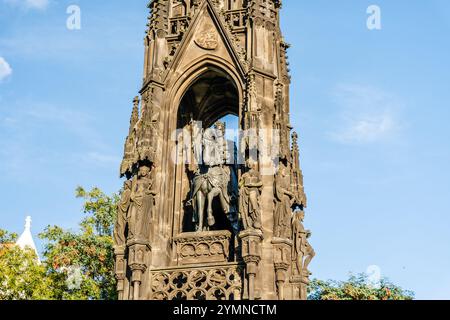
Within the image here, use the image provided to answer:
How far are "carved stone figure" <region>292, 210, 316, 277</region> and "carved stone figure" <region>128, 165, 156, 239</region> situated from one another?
129 inches

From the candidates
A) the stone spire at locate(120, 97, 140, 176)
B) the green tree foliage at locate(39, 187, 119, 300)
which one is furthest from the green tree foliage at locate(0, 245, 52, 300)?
the stone spire at locate(120, 97, 140, 176)

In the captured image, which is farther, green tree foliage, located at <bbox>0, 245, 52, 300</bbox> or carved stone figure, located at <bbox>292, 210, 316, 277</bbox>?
green tree foliage, located at <bbox>0, 245, 52, 300</bbox>

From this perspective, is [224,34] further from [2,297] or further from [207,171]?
[2,297]

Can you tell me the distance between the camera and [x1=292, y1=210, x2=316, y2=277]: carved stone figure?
19453mm

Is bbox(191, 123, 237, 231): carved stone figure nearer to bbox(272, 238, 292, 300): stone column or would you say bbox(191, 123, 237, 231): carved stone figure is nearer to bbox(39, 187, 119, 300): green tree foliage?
bbox(272, 238, 292, 300): stone column

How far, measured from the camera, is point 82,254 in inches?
1180

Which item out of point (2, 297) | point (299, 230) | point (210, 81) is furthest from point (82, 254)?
point (299, 230)

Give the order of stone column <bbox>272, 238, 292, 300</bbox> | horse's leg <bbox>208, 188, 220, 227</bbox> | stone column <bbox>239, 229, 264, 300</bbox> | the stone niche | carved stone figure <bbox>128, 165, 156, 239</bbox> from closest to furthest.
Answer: stone column <bbox>239, 229, 264, 300</bbox> < stone column <bbox>272, 238, 292, 300</bbox> < carved stone figure <bbox>128, 165, 156, 239</bbox> < the stone niche < horse's leg <bbox>208, 188, 220, 227</bbox>

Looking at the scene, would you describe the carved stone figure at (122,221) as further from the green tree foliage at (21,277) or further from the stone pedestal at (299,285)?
the green tree foliage at (21,277)

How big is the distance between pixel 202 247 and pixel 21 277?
27.6 feet

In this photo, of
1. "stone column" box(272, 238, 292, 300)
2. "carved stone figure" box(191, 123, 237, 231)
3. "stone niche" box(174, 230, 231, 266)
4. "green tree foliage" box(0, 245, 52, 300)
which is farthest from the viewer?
"green tree foliage" box(0, 245, 52, 300)

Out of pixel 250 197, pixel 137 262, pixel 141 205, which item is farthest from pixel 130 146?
pixel 250 197
